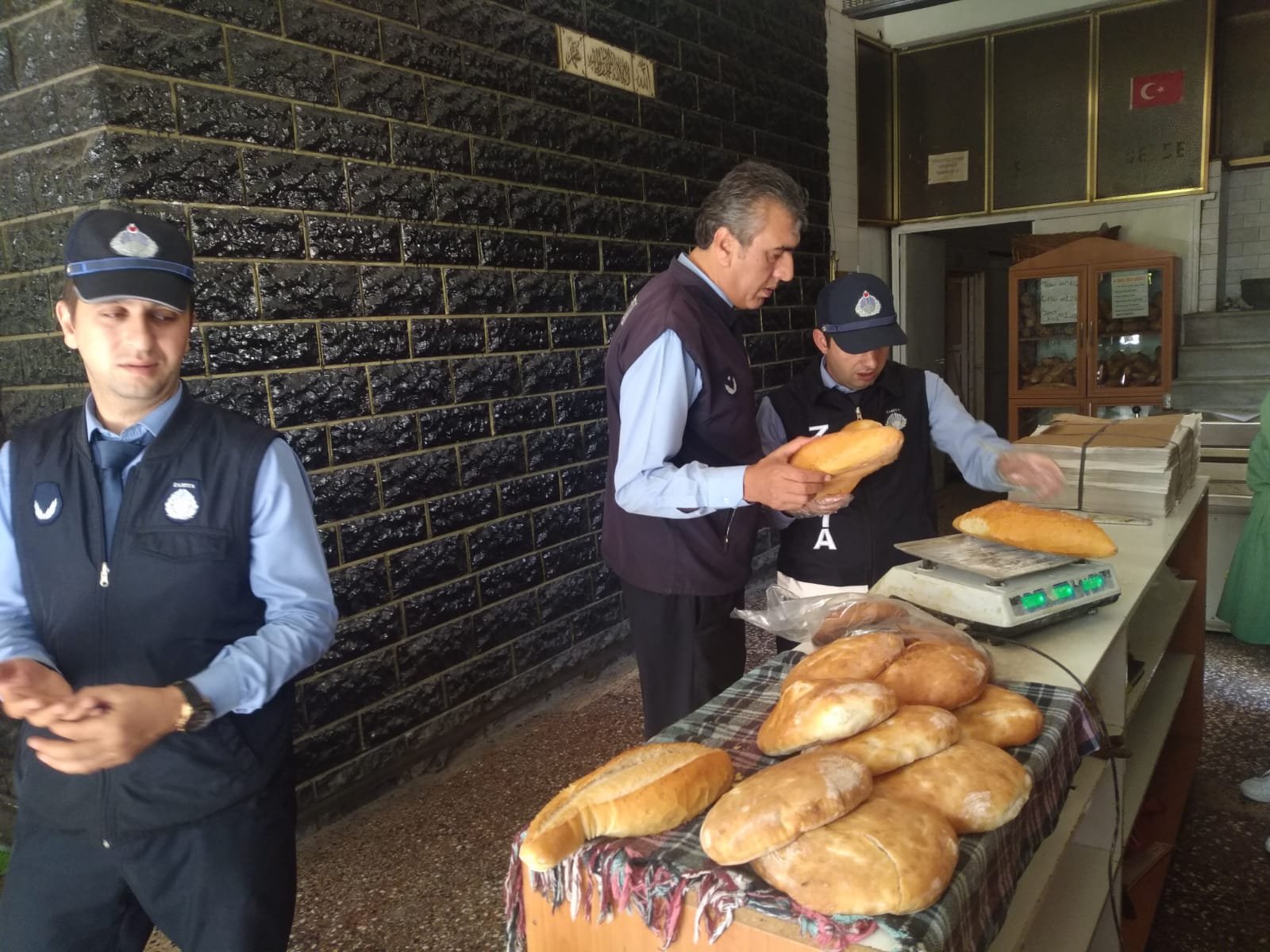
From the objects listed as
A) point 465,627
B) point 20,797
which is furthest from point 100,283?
point 465,627

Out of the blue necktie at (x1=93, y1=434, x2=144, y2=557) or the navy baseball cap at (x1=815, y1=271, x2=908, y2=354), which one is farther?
the navy baseball cap at (x1=815, y1=271, x2=908, y2=354)

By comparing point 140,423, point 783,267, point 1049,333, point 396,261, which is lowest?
point 1049,333

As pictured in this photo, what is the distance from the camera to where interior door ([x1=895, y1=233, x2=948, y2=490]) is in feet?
22.4

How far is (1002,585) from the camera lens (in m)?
1.52

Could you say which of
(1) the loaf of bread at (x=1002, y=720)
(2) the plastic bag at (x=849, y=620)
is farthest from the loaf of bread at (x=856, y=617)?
(1) the loaf of bread at (x=1002, y=720)

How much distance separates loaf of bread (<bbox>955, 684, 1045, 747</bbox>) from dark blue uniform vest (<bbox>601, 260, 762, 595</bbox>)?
924mm

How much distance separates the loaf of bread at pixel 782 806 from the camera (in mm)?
897

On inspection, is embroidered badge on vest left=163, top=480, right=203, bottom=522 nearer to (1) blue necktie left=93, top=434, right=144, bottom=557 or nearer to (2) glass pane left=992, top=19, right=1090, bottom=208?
(1) blue necktie left=93, top=434, right=144, bottom=557

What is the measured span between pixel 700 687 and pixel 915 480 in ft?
2.70

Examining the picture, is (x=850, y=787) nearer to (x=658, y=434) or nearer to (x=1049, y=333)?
(x=658, y=434)

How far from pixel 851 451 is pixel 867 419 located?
1.79 ft

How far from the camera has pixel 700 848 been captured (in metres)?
0.97

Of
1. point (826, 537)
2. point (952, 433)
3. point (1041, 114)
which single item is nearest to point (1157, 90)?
point (1041, 114)

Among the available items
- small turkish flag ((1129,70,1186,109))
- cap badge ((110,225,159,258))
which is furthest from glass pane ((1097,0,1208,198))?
cap badge ((110,225,159,258))
